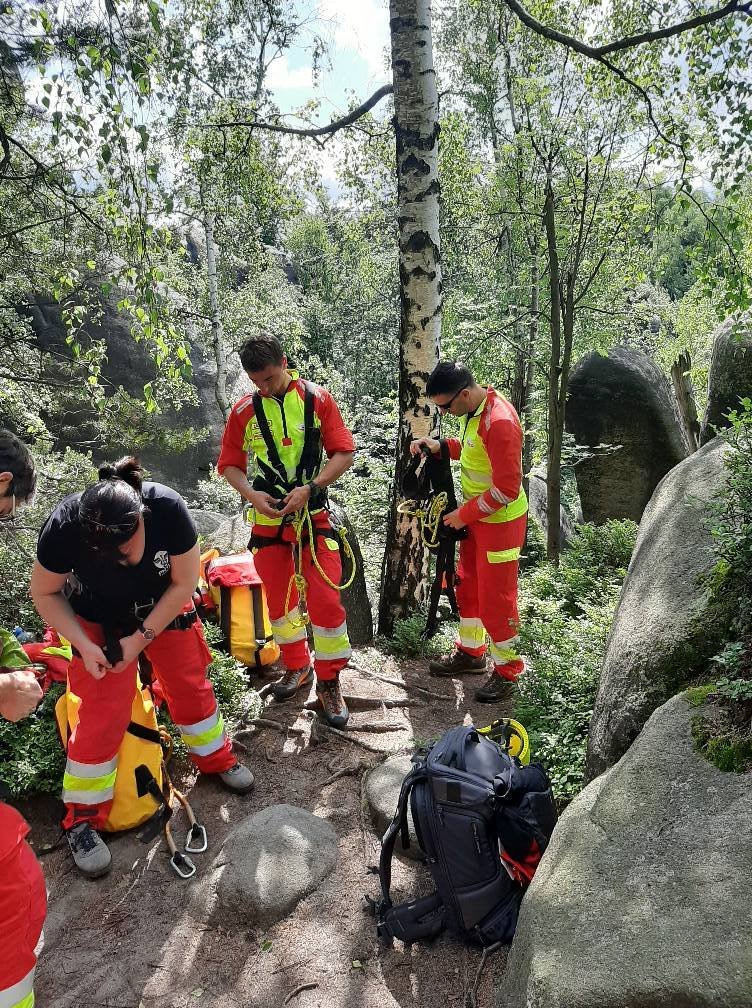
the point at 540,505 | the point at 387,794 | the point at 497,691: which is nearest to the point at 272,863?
the point at 387,794

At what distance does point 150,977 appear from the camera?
9.47ft

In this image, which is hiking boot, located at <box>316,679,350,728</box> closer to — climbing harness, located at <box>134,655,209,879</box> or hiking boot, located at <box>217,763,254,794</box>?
hiking boot, located at <box>217,763,254,794</box>

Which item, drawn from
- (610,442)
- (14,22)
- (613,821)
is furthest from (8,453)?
(610,442)

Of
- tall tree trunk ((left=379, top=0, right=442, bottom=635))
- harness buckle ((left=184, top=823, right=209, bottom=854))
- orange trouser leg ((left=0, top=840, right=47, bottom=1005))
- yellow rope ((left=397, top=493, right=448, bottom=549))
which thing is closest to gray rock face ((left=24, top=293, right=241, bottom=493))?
tall tree trunk ((left=379, top=0, right=442, bottom=635))

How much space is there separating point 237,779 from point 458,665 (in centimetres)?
215

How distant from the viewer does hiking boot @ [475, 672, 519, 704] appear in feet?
16.2

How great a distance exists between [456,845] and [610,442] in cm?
1081

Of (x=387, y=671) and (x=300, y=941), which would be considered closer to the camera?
(x=300, y=941)

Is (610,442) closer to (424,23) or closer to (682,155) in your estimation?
(682,155)

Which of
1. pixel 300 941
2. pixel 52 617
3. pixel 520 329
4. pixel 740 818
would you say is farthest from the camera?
pixel 520 329

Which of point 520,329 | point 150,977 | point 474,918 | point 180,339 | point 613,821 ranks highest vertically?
point 520,329

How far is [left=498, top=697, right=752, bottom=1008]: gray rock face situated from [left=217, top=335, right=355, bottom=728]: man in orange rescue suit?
2.39 metres

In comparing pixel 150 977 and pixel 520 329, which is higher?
pixel 520 329

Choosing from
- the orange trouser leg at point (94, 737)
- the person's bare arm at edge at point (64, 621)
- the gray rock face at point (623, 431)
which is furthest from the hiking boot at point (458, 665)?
the gray rock face at point (623, 431)
